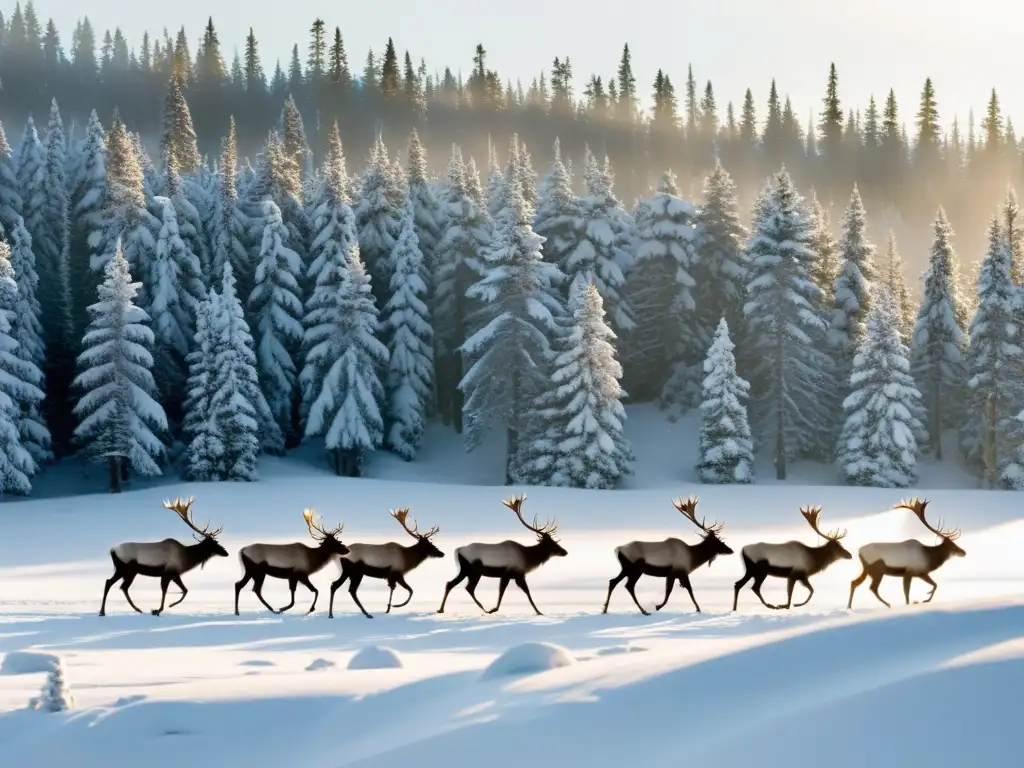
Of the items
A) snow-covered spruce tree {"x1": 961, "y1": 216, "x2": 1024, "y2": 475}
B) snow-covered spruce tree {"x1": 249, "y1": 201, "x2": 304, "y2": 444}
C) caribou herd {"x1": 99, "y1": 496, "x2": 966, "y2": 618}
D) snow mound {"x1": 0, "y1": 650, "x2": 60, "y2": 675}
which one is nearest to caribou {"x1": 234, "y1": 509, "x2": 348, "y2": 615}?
caribou herd {"x1": 99, "y1": 496, "x2": 966, "y2": 618}

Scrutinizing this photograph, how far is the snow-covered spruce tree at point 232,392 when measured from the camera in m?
38.9

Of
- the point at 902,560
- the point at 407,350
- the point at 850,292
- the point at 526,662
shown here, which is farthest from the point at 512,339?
the point at 526,662

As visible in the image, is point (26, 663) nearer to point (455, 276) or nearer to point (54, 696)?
point (54, 696)

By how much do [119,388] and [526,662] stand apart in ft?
111

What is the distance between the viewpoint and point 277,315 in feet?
154

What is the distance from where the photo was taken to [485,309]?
142 ft

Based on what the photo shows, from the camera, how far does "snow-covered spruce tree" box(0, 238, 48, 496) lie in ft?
120

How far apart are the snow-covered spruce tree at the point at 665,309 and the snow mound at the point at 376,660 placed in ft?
134

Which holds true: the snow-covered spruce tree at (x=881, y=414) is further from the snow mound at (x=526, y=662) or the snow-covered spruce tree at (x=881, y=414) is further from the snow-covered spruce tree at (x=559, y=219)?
the snow mound at (x=526, y=662)

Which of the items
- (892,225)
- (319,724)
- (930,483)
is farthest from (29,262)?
(892,225)

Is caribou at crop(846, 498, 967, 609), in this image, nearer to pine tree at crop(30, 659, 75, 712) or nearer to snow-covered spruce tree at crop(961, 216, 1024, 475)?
pine tree at crop(30, 659, 75, 712)

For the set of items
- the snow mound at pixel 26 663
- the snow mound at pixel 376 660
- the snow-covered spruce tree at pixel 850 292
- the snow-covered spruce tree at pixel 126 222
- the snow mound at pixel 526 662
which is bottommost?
the snow mound at pixel 376 660

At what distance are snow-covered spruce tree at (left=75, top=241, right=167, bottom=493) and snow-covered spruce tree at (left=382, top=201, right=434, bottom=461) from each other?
11763 mm

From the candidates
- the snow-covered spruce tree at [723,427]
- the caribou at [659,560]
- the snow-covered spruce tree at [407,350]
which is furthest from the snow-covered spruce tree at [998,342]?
the caribou at [659,560]
